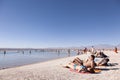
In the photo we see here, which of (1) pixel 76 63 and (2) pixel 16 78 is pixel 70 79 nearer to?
(2) pixel 16 78

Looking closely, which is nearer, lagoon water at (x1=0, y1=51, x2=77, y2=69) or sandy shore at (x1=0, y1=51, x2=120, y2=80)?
sandy shore at (x1=0, y1=51, x2=120, y2=80)

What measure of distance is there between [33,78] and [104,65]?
27.0 feet

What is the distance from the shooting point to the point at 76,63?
13359 millimetres

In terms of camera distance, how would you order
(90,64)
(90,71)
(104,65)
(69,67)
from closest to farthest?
(90,71), (90,64), (69,67), (104,65)

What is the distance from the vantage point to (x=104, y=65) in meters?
15.2

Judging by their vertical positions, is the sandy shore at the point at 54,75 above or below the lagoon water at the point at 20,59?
above

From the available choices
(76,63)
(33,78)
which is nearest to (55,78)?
(33,78)

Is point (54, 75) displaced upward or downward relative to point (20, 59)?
upward

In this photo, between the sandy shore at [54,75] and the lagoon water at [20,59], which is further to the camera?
the lagoon water at [20,59]

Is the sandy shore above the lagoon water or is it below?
above

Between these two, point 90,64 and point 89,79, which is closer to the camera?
point 89,79

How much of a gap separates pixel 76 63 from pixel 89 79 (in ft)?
13.9

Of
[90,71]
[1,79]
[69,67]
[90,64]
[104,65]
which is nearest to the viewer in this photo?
[1,79]

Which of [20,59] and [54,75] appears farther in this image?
[20,59]
